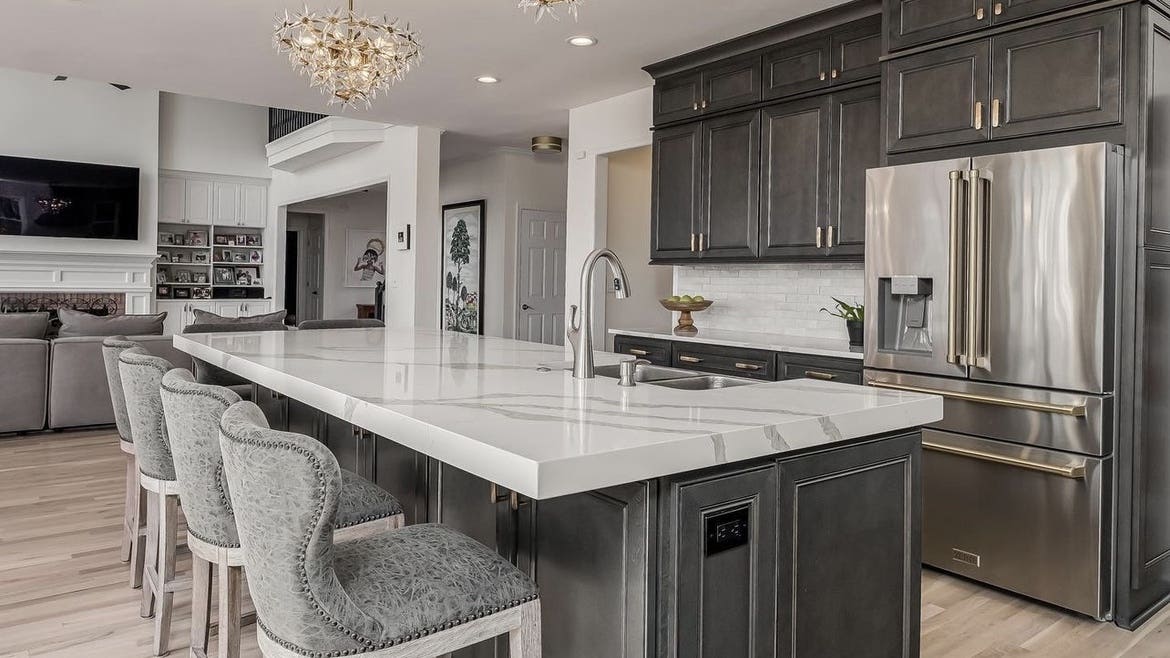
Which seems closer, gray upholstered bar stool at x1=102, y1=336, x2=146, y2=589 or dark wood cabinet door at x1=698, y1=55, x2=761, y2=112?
gray upholstered bar stool at x1=102, y1=336, x2=146, y2=589

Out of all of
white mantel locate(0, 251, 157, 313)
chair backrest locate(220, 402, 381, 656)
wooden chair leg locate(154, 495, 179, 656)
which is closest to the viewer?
chair backrest locate(220, 402, 381, 656)

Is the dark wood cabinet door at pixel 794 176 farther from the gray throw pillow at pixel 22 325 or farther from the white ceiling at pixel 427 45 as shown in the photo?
the gray throw pillow at pixel 22 325

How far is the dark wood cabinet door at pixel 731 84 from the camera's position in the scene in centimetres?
430

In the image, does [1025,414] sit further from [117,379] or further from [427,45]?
[427,45]

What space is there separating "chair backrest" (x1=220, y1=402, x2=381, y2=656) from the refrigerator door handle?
2.56 metres

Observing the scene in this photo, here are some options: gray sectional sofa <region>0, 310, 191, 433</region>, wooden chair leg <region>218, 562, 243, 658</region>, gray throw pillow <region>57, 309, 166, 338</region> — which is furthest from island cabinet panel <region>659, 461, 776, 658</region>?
gray throw pillow <region>57, 309, 166, 338</region>

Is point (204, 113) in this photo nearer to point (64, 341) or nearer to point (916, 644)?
point (64, 341)

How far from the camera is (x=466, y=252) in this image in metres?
8.89

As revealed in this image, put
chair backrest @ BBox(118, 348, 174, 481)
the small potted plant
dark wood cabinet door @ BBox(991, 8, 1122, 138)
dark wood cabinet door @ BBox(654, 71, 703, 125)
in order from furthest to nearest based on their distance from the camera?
dark wood cabinet door @ BBox(654, 71, 703, 125), the small potted plant, dark wood cabinet door @ BBox(991, 8, 1122, 138), chair backrest @ BBox(118, 348, 174, 481)

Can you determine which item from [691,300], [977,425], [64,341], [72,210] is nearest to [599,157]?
[691,300]

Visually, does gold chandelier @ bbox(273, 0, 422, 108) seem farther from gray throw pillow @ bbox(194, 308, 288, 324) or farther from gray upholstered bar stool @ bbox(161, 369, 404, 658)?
gray throw pillow @ bbox(194, 308, 288, 324)

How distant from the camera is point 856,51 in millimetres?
3797

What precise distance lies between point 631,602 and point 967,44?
2.76 m

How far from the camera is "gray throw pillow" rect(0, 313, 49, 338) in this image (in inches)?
216
